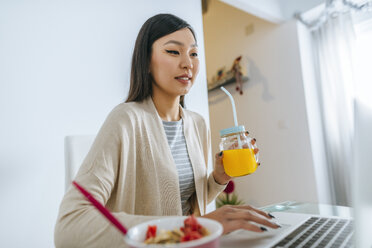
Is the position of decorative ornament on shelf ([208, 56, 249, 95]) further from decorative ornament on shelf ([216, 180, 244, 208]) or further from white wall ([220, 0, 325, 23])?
decorative ornament on shelf ([216, 180, 244, 208])

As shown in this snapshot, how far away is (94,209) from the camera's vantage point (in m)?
0.46

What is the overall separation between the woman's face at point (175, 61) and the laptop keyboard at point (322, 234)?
1.84ft

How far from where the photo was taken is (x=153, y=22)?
0.87 m

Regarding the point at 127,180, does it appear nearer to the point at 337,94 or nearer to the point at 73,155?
the point at 73,155

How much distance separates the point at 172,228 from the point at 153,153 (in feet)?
1.61

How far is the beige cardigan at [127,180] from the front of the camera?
44 centimetres

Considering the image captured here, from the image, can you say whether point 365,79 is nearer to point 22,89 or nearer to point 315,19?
point 315,19

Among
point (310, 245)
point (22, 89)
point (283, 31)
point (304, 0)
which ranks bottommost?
point (310, 245)

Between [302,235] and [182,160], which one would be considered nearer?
[302,235]

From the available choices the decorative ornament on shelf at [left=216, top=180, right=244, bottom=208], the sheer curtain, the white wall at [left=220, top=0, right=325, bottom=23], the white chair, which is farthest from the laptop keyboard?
the white wall at [left=220, top=0, right=325, bottom=23]

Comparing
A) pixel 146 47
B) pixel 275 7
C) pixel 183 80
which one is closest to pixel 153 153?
pixel 183 80

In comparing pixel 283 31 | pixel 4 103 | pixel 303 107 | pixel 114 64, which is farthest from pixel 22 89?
pixel 283 31

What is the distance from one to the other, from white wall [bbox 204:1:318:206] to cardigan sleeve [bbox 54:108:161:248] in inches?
91.1

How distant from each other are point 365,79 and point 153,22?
7.34 feet
